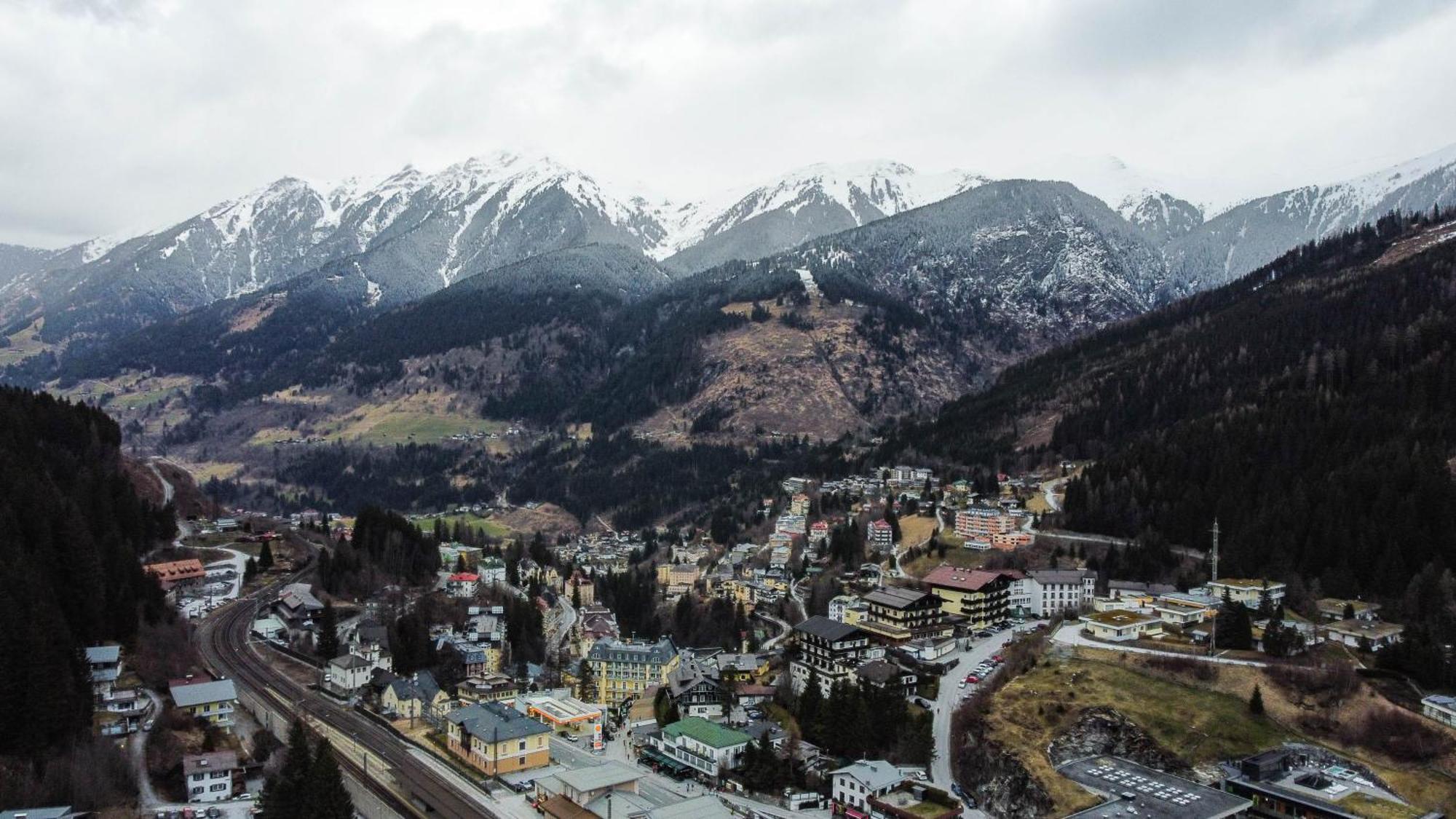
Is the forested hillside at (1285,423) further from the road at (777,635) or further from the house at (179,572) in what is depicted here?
the house at (179,572)

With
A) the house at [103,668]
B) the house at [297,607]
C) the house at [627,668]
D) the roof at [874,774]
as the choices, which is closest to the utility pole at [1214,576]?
the roof at [874,774]

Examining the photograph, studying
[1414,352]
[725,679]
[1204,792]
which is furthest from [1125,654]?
[1414,352]

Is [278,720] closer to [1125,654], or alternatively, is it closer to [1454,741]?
[1125,654]

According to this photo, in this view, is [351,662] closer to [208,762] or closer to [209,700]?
[209,700]

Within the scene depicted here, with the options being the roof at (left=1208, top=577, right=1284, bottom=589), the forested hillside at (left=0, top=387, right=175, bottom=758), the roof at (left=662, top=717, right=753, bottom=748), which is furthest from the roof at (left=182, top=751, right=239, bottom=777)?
the roof at (left=1208, top=577, right=1284, bottom=589)

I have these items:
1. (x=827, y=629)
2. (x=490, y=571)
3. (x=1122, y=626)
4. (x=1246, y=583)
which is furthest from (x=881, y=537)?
(x=1122, y=626)
